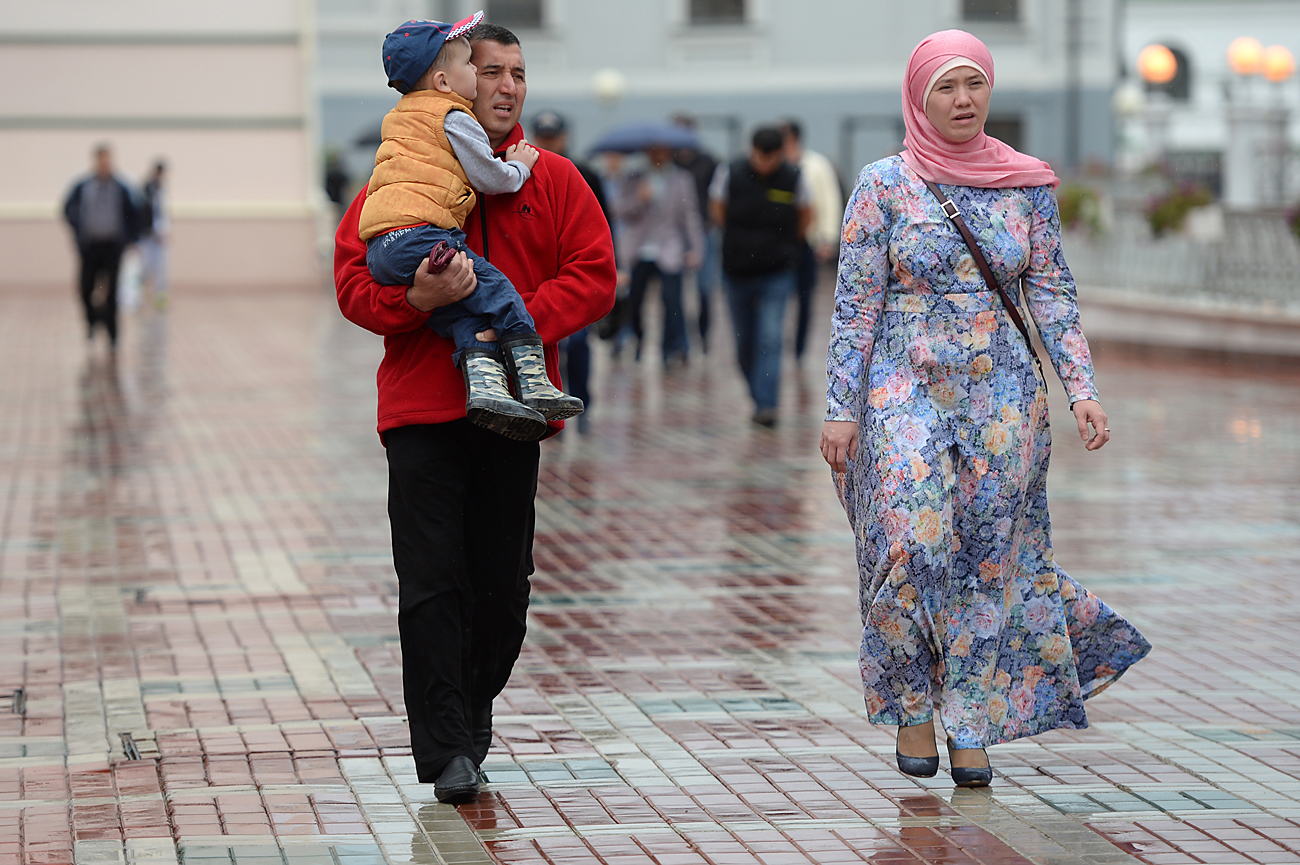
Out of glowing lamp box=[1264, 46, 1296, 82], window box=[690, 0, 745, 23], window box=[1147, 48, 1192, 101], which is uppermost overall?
window box=[690, 0, 745, 23]

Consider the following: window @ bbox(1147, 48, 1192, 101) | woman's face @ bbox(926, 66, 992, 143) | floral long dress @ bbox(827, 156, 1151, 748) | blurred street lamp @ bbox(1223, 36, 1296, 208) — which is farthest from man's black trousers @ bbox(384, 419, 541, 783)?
window @ bbox(1147, 48, 1192, 101)

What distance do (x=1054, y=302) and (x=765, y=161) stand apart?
7.57m

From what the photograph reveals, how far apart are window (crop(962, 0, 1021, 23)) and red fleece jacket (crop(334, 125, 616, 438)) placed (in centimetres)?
4093

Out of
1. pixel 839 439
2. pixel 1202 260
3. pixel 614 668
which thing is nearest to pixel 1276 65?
pixel 1202 260

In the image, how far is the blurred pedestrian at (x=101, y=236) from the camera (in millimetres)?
17375

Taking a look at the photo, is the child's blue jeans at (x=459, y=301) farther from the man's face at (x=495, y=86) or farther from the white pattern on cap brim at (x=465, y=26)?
the white pattern on cap brim at (x=465, y=26)

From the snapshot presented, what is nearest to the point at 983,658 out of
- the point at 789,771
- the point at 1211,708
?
the point at 789,771

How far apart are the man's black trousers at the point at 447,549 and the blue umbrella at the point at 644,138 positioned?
12422 mm

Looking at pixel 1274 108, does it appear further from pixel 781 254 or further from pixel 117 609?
pixel 117 609

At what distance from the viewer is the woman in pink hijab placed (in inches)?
184

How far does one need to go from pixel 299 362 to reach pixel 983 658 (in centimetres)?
1250

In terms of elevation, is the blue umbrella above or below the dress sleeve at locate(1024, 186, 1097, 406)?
above

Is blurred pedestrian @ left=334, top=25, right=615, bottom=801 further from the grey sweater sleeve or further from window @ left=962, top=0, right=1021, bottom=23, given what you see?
window @ left=962, top=0, right=1021, bottom=23

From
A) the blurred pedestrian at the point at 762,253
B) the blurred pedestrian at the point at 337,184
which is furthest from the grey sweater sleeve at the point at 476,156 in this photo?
the blurred pedestrian at the point at 337,184
